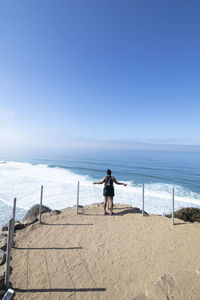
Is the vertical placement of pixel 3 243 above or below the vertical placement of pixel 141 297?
below

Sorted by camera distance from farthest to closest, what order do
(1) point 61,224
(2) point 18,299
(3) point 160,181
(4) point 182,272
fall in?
1. (3) point 160,181
2. (1) point 61,224
3. (4) point 182,272
4. (2) point 18,299

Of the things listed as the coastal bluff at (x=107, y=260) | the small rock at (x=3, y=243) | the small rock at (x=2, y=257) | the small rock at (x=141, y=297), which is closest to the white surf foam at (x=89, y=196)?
the coastal bluff at (x=107, y=260)

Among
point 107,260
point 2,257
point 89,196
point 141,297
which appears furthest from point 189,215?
point 89,196

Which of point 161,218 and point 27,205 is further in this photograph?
point 27,205

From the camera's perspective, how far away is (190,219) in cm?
800

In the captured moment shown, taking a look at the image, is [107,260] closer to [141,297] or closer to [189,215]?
[141,297]

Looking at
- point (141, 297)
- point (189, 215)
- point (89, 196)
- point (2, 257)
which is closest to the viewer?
point (141, 297)

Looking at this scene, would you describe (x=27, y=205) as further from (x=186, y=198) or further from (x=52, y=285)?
(x=186, y=198)

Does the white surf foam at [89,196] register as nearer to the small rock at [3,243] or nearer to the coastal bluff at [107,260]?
the coastal bluff at [107,260]

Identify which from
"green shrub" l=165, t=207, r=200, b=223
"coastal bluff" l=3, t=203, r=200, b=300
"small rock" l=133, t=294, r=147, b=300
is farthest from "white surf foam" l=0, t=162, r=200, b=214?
"small rock" l=133, t=294, r=147, b=300

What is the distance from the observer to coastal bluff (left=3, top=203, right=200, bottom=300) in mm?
3225

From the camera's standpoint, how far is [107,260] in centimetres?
418

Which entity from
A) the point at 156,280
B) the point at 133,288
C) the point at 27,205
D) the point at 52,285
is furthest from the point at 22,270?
the point at 27,205

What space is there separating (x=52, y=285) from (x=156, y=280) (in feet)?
8.50
